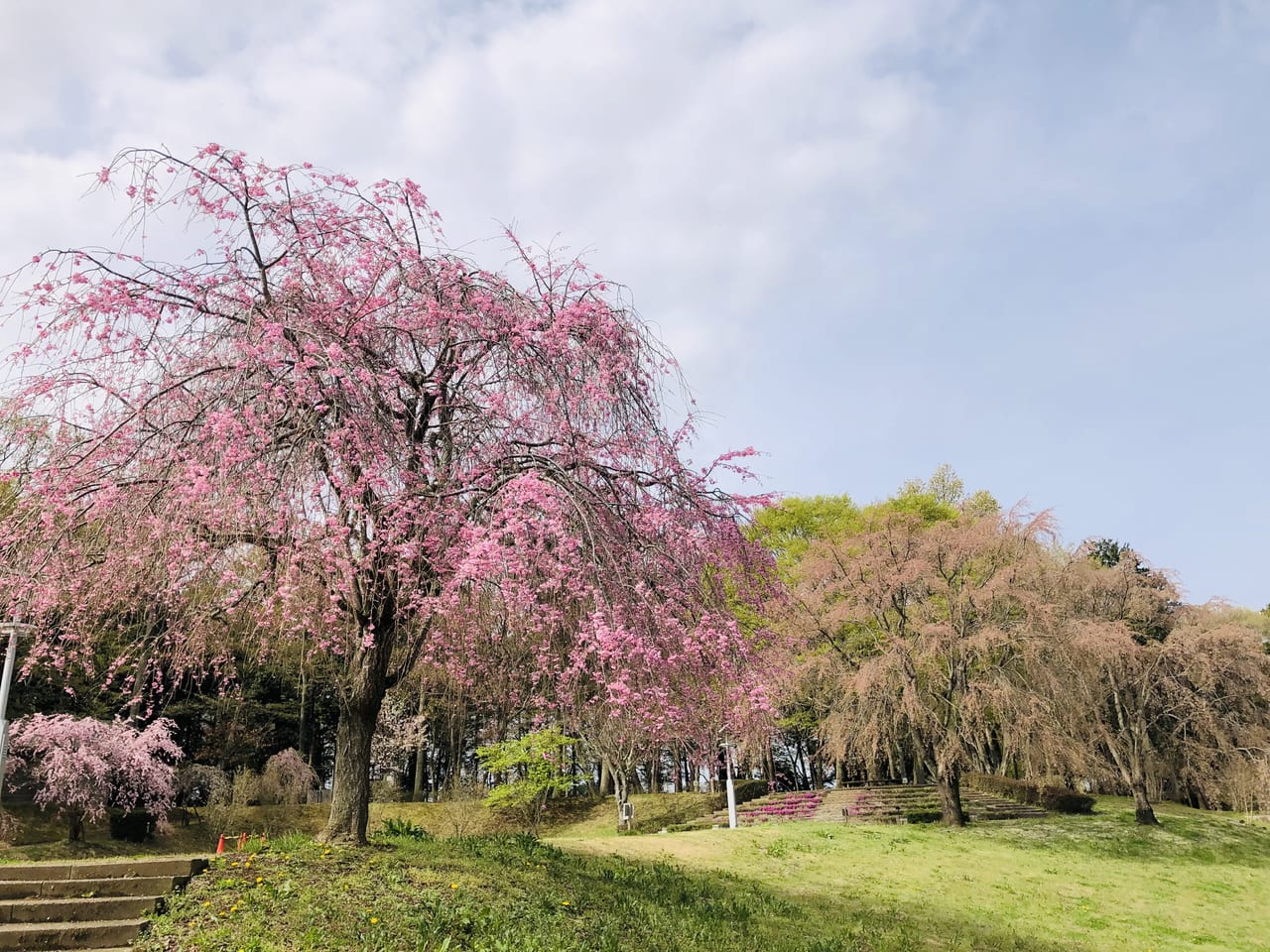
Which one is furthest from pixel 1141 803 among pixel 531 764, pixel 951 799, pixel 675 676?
pixel 675 676

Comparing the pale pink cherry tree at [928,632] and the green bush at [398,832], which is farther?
the pale pink cherry tree at [928,632]

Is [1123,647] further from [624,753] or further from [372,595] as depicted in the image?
[372,595]

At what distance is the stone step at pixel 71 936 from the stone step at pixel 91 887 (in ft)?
1.59

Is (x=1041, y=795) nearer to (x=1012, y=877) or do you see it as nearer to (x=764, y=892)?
(x=1012, y=877)

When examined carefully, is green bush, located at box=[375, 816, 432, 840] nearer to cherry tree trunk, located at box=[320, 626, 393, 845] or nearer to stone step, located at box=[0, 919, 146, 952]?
cherry tree trunk, located at box=[320, 626, 393, 845]

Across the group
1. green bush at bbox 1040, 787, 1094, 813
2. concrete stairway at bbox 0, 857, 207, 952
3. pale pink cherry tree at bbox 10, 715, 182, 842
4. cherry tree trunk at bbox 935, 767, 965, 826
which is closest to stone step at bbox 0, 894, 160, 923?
concrete stairway at bbox 0, 857, 207, 952

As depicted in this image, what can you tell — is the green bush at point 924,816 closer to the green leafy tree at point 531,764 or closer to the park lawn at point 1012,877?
the park lawn at point 1012,877

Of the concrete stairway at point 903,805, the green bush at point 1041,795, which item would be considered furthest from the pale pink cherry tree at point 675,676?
the green bush at point 1041,795

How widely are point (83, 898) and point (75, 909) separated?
0.45ft

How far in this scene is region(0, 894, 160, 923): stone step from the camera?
7793 mm

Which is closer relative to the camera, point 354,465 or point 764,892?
point 354,465

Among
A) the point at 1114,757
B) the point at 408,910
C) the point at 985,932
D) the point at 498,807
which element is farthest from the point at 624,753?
the point at 408,910

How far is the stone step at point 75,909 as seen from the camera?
7793 millimetres

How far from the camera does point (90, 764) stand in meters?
21.3
